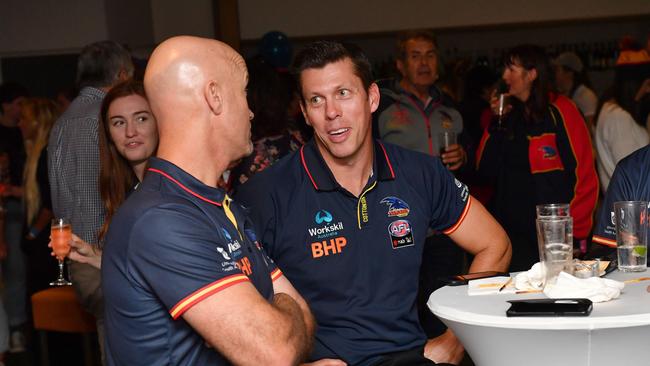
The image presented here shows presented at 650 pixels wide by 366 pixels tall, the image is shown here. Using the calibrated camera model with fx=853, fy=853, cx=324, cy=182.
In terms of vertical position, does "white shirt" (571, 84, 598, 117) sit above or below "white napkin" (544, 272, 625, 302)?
above

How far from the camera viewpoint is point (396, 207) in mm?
2812

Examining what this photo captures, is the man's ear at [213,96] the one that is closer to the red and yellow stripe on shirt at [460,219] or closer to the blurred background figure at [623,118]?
the red and yellow stripe on shirt at [460,219]

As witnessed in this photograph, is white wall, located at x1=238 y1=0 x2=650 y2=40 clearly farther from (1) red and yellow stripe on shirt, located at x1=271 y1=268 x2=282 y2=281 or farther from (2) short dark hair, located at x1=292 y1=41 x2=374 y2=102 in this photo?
(1) red and yellow stripe on shirt, located at x1=271 y1=268 x2=282 y2=281

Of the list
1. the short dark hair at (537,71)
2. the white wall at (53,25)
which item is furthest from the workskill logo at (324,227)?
the white wall at (53,25)

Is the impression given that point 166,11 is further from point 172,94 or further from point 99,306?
point 172,94

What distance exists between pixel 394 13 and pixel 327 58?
6582mm

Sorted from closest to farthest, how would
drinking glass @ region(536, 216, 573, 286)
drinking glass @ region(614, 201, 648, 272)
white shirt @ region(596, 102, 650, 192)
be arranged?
drinking glass @ region(536, 216, 573, 286), drinking glass @ region(614, 201, 648, 272), white shirt @ region(596, 102, 650, 192)

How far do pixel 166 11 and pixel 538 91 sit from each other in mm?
5166

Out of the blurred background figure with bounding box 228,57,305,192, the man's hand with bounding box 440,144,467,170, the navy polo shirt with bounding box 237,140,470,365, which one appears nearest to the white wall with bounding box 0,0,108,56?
the blurred background figure with bounding box 228,57,305,192

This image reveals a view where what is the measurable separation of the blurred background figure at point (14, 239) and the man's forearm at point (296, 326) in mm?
4028

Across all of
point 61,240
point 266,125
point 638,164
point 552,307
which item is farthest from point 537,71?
point 552,307

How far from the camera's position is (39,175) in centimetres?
513

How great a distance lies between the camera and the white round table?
6.27 ft

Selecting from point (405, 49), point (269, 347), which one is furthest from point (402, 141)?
point (269, 347)
